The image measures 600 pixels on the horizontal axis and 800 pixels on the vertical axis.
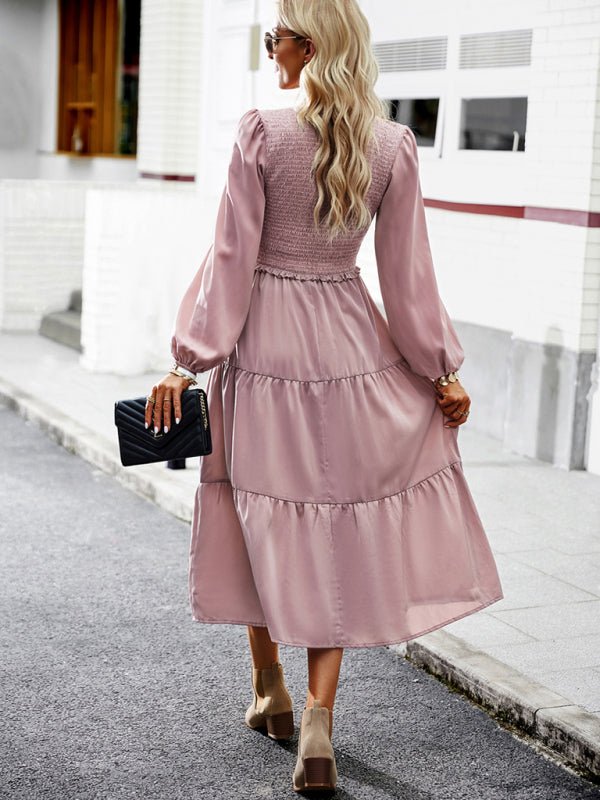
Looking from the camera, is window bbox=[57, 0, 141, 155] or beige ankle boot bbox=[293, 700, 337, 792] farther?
window bbox=[57, 0, 141, 155]

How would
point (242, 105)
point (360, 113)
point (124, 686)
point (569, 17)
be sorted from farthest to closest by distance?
point (242, 105)
point (569, 17)
point (124, 686)
point (360, 113)

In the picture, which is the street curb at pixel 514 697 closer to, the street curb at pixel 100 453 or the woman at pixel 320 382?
the woman at pixel 320 382

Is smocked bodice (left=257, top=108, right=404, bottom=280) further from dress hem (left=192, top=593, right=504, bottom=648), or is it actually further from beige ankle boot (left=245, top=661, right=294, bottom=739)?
beige ankle boot (left=245, top=661, right=294, bottom=739)

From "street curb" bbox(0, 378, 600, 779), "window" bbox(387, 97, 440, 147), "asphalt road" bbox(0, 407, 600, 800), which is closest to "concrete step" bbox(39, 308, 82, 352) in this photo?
"window" bbox(387, 97, 440, 147)

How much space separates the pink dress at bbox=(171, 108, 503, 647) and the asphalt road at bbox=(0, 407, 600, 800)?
44cm

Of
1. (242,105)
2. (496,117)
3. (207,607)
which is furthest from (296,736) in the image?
(242,105)

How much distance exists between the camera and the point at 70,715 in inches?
164

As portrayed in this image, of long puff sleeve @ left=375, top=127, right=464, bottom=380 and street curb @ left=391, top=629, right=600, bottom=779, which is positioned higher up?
long puff sleeve @ left=375, top=127, right=464, bottom=380

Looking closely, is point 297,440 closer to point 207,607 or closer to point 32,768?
point 207,607

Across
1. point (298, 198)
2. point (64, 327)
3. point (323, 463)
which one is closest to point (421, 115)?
point (64, 327)

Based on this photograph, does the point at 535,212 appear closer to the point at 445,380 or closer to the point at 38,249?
the point at 445,380

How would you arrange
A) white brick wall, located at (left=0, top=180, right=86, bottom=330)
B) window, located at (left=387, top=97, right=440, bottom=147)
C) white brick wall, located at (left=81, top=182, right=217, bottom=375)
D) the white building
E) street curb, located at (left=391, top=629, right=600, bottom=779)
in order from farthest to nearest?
white brick wall, located at (left=0, top=180, right=86, bottom=330) < white brick wall, located at (left=81, top=182, right=217, bottom=375) < window, located at (left=387, top=97, right=440, bottom=147) < the white building < street curb, located at (left=391, top=629, right=600, bottom=779)

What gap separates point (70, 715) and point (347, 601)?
1055 millimetres

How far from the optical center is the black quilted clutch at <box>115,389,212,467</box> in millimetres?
3613
